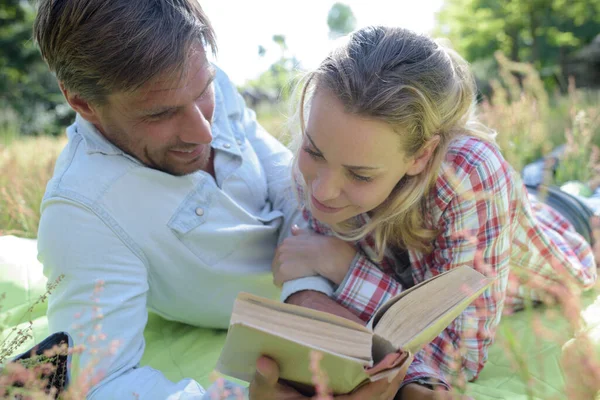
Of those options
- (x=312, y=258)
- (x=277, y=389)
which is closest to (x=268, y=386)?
(x=277, y=389)

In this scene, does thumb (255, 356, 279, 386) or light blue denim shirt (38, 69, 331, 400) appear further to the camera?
light blue denim shirt (38, 69, 331, 400)

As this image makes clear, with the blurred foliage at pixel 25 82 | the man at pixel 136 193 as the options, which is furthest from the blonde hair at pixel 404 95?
the blurred foliage at pixel 25 82

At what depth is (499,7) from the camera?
2414cm

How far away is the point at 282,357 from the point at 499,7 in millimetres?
25778

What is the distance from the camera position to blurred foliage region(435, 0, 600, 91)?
21.7 meters

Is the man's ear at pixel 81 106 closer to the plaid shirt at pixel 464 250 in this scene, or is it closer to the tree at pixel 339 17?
the plaid shirt at pixel 464 250

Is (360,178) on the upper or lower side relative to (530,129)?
upper

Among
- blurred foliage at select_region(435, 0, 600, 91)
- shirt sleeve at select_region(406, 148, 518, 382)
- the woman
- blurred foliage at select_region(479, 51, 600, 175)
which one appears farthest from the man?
blurred foliage at select_region(435, 0, 600, 91)

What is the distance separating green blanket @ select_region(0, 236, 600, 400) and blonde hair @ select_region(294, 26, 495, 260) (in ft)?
1.85

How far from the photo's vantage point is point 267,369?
4.83 feet

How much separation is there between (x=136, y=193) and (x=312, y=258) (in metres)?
0.74

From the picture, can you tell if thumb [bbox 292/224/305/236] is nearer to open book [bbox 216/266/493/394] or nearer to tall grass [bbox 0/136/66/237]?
open book [bbox 216/266/493/394]

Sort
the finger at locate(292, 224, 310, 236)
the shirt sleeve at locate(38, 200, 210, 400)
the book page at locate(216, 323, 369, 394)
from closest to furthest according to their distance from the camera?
the book page at locate(216, 323, 369, 394) → the shirt sleeve at locate(38, 200, 210, 400) → the finger at locate(292, 224, 310, 236)

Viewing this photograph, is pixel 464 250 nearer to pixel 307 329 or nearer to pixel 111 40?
pixel 307 329
